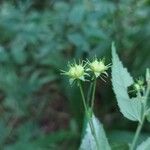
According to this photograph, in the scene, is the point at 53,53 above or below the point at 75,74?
above

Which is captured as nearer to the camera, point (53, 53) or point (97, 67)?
point (97, 67)

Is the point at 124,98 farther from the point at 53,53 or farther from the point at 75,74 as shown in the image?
the point at 53,53

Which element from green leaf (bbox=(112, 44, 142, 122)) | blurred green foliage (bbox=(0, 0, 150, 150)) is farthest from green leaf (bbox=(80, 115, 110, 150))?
blurred green foliage (bbox=(0, 0, 150, 150))

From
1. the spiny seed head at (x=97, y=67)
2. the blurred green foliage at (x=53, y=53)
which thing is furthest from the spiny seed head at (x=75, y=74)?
the blurred green foliage at (x=53, y=53)

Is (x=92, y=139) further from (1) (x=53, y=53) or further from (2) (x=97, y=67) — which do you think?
(1) (x=53, y=53)

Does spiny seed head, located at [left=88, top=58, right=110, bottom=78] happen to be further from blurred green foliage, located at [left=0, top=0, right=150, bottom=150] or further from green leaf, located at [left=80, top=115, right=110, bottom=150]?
blurred green foliage, located at [left=0, top=0, right=150, bottom=150]

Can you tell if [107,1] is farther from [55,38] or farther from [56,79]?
[56,79]

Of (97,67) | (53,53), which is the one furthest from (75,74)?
(53,53)
